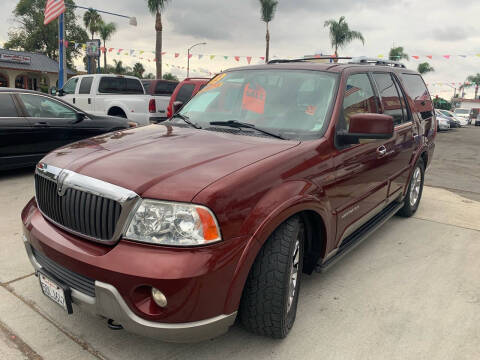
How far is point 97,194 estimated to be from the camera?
2.04m

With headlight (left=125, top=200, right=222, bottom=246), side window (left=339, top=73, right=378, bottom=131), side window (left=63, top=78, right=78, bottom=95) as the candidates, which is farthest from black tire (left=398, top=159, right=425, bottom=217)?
side window (left=63, top=78, right=78, bottom=95)

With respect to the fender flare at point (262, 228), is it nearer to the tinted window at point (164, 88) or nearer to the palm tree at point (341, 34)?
the tinted window at point (164, 88)

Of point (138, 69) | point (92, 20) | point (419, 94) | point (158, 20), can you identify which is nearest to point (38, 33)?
point (92, 20)

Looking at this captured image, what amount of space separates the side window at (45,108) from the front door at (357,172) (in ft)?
17.1

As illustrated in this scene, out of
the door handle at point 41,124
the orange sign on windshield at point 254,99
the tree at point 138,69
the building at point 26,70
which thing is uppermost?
the tree at point 138,69

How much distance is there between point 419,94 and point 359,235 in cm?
252

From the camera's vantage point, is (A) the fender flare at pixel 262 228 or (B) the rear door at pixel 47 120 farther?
(B) the rear door at pixel 47 120

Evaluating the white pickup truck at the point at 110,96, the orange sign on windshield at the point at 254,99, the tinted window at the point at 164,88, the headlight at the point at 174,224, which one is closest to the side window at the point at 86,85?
the white pickup truck at the point at 110,96

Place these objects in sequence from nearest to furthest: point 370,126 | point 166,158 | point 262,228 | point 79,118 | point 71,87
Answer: point 262,228 < point 166,158 < point 370,126 < point 79,118 < point 71,87

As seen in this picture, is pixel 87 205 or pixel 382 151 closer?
pixel 87 205

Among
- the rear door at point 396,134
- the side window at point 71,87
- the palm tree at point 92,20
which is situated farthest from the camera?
the palm tree at point 92,20

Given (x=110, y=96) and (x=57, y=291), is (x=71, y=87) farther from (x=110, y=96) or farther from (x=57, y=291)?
(x=57, y=291)

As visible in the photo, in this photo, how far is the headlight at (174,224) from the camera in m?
1.90

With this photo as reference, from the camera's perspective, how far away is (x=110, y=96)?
10.9 m
